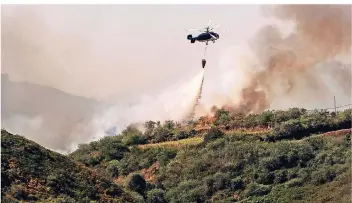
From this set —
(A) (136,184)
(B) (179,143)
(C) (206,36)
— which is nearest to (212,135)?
(B) (179,143)

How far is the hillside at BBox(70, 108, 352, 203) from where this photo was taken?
60.9 metres

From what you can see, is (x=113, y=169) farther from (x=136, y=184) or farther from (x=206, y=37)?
(x=206, y=37)

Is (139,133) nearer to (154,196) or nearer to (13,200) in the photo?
(154,196)

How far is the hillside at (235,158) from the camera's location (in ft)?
200

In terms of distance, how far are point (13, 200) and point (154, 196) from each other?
19.9 m

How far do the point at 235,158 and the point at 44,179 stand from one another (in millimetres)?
22980

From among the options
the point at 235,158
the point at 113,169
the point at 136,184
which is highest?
the point at 235,158

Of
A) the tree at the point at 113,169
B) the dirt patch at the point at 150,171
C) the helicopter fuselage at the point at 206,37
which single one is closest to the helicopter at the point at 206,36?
the helicopter fuselage at the point at 206,37

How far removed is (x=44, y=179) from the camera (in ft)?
160

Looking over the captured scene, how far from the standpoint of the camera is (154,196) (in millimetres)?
61156

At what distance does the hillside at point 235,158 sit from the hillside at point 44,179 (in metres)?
6.13

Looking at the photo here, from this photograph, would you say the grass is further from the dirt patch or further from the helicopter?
the helicopter

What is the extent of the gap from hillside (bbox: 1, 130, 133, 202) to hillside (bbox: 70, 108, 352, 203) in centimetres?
613

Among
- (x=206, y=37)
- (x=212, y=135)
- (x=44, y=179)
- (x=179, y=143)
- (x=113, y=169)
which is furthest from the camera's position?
(x=179, y=143)
